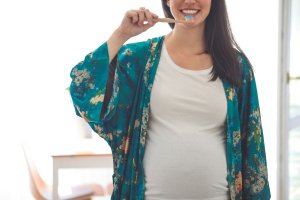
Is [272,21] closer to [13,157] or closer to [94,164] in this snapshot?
[94,164]

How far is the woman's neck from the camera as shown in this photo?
1.06 metres

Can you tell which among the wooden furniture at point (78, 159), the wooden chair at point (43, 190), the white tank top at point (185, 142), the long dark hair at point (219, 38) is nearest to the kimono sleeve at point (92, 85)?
the white tank top at point (185, 142)

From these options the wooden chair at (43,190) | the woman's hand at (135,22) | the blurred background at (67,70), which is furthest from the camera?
the blurred background at (67,70)

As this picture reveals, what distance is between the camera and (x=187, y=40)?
107 centimetres

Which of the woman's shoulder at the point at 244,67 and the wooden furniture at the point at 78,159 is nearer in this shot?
the woman's shoulder at the point at 244,67

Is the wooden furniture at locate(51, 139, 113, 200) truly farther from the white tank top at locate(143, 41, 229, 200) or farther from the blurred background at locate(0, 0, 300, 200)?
the white tank top at locate(143, 41, 229, 200)

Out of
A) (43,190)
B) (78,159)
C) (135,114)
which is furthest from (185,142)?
(43,190)

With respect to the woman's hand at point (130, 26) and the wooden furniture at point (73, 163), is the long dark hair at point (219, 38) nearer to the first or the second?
the woman's hand at point (130, 26)

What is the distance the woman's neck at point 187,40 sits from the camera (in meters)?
1.06

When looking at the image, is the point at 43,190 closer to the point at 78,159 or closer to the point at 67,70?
the point at 78,159

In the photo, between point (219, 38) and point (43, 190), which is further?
point (43, 190)

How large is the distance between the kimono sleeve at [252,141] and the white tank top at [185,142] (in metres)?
0.07

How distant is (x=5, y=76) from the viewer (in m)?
2.98

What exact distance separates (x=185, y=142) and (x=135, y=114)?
132 millimetres
